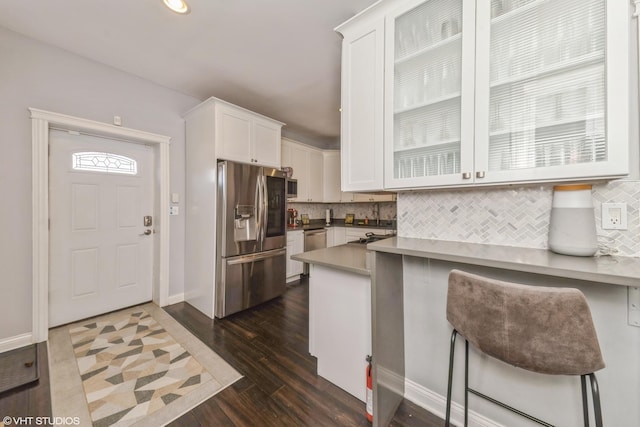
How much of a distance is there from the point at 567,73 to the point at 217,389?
2609 mm

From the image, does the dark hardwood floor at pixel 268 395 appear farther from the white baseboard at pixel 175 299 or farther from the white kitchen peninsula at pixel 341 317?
the white baseboard at pixel 175 299

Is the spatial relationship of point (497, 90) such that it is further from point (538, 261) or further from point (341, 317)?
point (341, 317)

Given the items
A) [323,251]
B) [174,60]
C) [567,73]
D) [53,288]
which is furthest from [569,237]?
[53,288]

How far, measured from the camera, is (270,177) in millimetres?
3156

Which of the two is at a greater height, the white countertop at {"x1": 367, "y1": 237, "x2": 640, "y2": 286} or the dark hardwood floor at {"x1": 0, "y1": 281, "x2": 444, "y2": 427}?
the white countertop at {"x1": 367, "y1": 237, "x2": 640, "y2": 286}

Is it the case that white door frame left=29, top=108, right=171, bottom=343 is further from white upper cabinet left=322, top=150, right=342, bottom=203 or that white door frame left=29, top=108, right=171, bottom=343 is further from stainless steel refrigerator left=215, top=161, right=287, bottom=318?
white upper cabinet left=322, top=150, right=342, bottom=203

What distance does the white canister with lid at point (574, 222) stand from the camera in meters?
1.04

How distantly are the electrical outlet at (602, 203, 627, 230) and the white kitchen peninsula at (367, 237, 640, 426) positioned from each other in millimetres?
142

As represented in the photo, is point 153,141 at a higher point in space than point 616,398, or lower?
higher

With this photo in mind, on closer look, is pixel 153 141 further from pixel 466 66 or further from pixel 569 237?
pixel 569 237

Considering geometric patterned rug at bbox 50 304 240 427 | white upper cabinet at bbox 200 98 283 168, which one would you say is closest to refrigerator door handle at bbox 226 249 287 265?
geometric patterned rug at bbox 50 304 240 427

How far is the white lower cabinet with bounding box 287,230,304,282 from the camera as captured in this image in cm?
388


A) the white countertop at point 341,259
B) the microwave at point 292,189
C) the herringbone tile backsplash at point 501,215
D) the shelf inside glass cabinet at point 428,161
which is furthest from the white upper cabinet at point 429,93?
the microwave at point 292,189

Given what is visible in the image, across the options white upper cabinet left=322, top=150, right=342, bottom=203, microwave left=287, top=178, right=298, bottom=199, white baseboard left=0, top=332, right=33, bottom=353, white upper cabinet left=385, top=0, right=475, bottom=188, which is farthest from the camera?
white upper cabinet left=322, top=150, right=342, bottom=203
